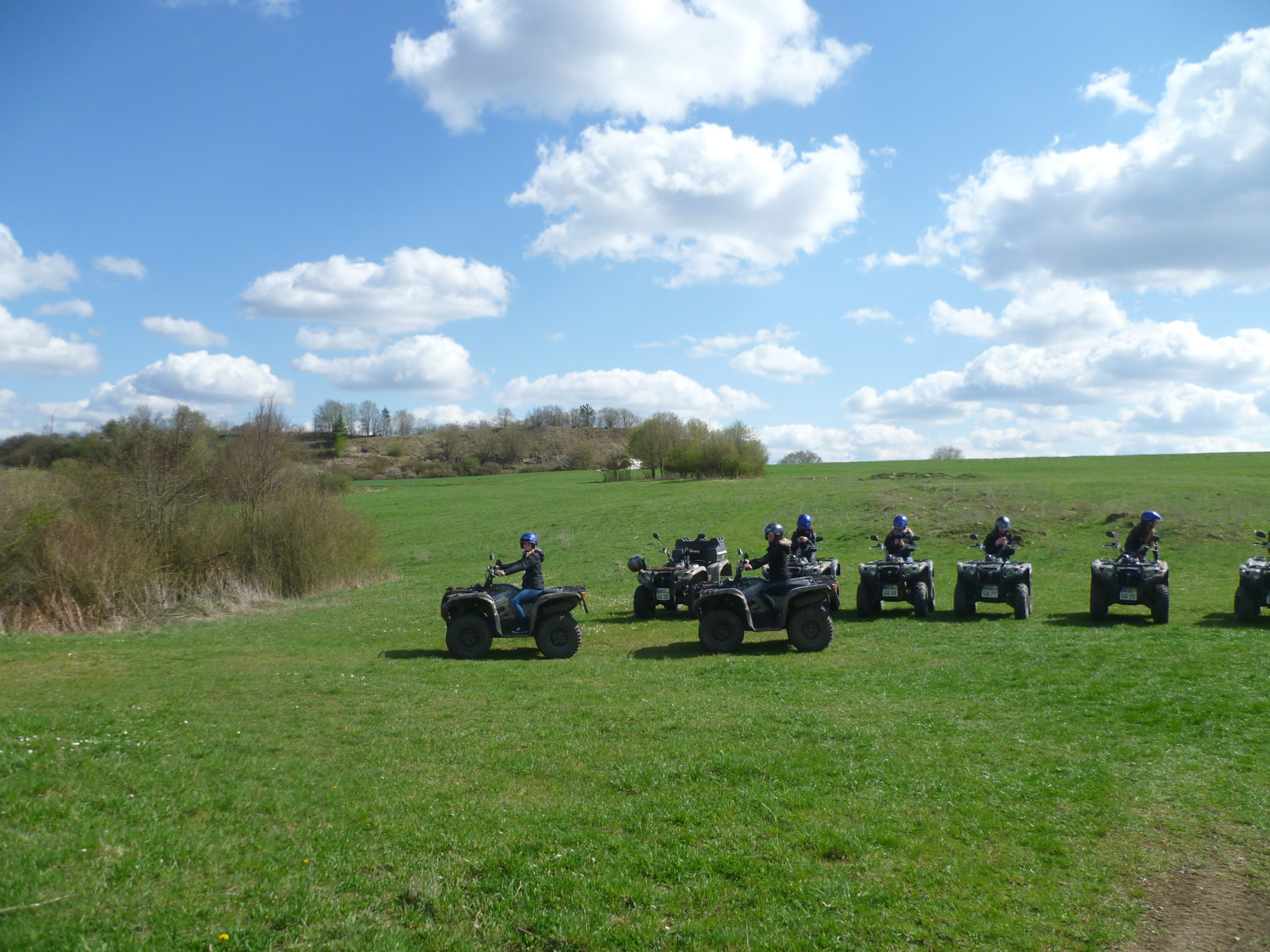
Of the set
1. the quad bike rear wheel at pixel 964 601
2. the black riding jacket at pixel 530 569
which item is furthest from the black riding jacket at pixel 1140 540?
the black riding jacket at pixel 530 569

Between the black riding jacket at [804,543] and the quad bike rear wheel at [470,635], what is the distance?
575 centimetres

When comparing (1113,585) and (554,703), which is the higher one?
(1113,585)

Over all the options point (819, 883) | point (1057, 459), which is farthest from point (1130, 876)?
point (1057, 459)

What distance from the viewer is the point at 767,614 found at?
40.5ft

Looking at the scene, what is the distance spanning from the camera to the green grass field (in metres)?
4.17

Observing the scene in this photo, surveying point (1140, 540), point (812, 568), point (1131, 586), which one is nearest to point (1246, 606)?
point (1131, 586)

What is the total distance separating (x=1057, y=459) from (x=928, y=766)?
8098cm

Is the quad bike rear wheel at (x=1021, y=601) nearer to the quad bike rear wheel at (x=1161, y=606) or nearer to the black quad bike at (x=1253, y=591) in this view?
the quad bike rear wheel at (x=1161, y=606)

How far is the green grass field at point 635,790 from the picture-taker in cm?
417

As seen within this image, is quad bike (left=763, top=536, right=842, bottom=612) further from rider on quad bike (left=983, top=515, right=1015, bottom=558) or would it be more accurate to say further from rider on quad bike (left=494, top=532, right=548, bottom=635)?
rider on quad bike (left=494, top=532, right=548, bottom=635)

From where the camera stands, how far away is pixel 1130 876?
463 cm

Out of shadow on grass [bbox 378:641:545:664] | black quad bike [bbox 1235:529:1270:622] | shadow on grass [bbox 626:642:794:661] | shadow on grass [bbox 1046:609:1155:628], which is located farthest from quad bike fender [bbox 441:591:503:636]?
black quad bike [bbox 1235:529:1270:622]

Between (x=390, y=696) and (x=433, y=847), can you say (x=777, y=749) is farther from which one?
(x=390, y=696)

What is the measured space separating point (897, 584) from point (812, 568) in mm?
1926
